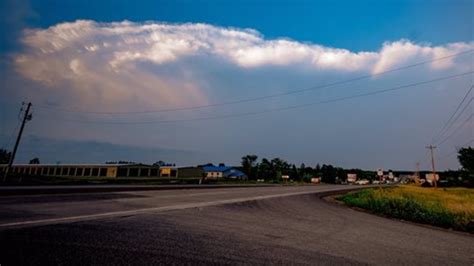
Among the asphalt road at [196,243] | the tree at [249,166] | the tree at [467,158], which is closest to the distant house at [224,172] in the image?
the tree at [249,166]

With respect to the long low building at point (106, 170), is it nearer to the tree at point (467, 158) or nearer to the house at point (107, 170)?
the house at point (107, 170)

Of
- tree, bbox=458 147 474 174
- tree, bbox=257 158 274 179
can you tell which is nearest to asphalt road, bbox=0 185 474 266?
tree, bbox=458 147 474 174

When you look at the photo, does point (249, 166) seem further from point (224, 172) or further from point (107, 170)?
point (107, 170)

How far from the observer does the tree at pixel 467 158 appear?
290ft

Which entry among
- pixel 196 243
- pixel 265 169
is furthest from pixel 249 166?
pixel 196 243

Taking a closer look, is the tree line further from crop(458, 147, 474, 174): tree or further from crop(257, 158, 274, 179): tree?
crop(458, 147, 474, 174): tree

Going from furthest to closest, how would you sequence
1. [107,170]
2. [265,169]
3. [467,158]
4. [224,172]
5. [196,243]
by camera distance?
1. [265,169]
2. [224,172]
3. [467,158]
4. [107,170]
5. [196,243]

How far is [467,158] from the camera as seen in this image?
90.4 meters

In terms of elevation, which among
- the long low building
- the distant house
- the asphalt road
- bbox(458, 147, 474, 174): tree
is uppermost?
bbox(458, 147, 474, 174): tree

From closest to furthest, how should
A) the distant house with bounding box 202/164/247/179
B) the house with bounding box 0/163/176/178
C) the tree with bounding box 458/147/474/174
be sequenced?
the house with bounding box 0/163/176/178 < the tree with bounding box 458/147/474/174 < the distant house with bounding box 202/164/247/179

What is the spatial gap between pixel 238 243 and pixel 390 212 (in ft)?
40.2

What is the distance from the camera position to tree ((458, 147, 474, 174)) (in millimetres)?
88500

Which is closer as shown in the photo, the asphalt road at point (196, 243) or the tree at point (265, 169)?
the asphalt road at point (196, 243)

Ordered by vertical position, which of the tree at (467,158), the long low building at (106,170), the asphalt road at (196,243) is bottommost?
the asphalt road at (196,243)
